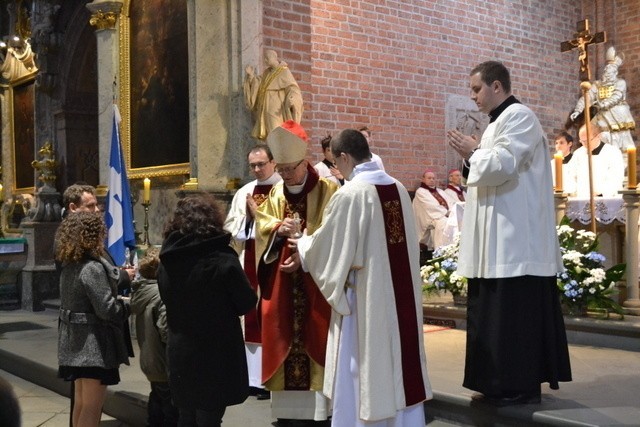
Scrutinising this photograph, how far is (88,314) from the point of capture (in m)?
3.94

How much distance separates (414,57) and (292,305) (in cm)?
659

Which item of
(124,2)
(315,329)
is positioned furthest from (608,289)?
(124,2)

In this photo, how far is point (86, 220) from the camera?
12.7 feet

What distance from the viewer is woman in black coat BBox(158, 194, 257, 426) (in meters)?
3.33

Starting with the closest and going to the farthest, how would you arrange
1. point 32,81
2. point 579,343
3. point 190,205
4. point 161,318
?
point 190,205 < point 161,318 < point 579,343 < point 32,81

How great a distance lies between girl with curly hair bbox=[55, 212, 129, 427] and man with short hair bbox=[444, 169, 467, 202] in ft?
21.7

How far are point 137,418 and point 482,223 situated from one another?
271cm

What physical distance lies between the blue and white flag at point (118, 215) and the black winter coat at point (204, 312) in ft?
7.63

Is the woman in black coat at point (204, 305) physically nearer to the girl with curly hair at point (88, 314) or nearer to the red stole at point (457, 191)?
the girl with curly hair at point (88, 314)

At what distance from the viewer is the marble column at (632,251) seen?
18.5ft

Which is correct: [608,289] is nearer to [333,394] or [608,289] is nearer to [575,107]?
[333,394]

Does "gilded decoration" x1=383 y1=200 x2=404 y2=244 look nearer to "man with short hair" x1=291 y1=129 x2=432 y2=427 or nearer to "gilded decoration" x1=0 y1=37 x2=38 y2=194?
"man with short hair" x1=291 y1=129 x2=432 y2=427

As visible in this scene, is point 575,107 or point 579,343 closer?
point 579,343

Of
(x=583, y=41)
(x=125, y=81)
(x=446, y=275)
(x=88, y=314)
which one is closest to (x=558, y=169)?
(x=446, y=275)
